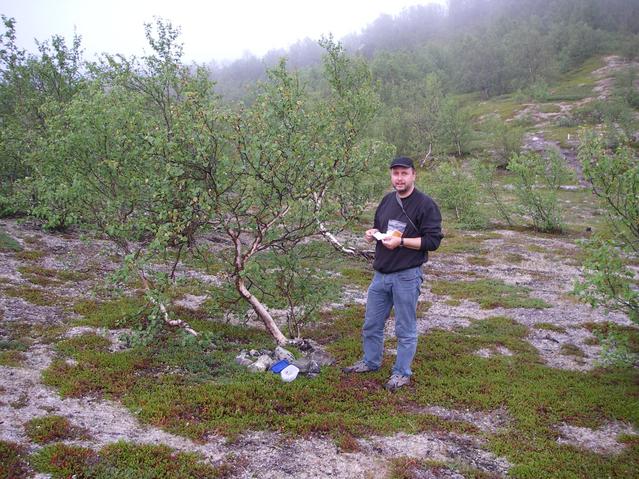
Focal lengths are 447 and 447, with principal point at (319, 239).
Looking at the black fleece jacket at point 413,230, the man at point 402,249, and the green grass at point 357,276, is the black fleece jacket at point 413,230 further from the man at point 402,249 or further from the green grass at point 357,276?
the green grass at point 357,276

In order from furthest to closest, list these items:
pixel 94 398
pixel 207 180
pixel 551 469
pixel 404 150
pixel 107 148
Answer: pixel 404 150 → pixel 107 148 → pixel 207 180 → pixel 94 398 → pixel 551 469

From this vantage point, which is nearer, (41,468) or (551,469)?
(41,468)

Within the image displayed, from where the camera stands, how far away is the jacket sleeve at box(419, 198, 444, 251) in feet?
28.0

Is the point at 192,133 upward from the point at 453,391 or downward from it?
upward

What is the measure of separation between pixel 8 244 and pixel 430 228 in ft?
58.0

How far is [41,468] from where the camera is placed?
6258 millimetres

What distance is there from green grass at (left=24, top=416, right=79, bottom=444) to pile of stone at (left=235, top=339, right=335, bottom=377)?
3.83 m

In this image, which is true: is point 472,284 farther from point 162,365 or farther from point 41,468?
point 41,468

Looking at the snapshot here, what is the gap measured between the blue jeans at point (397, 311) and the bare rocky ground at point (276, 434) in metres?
1.27

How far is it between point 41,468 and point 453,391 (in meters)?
7.75

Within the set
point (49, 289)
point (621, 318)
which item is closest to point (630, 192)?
point (621, 318)

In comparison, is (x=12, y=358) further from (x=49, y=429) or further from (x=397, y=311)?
(x=397, y=311)

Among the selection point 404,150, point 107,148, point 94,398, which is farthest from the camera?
point 404,150

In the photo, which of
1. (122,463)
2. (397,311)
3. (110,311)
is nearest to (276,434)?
(122,463)
